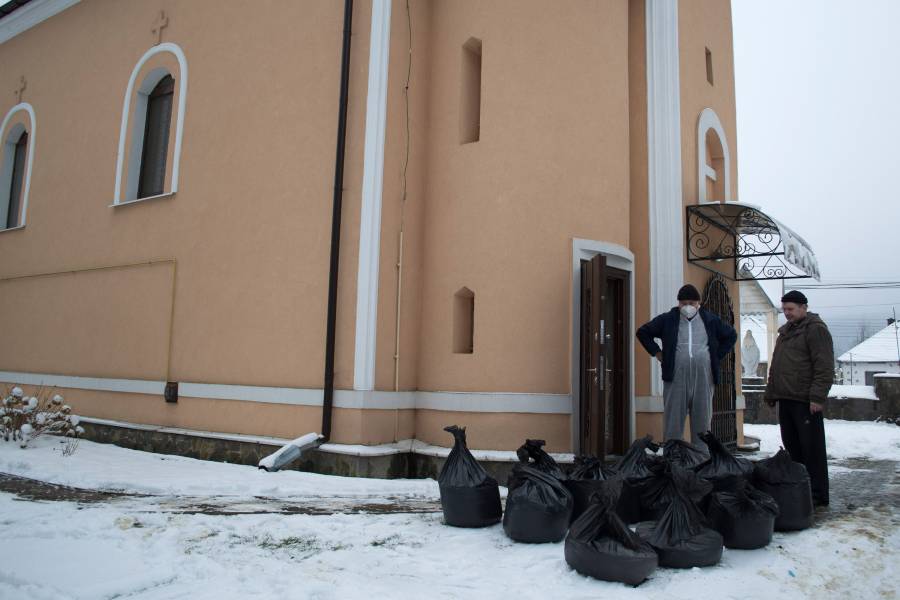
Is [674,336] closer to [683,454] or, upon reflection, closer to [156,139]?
[683,454]

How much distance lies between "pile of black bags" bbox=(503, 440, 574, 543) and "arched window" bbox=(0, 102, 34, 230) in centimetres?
1245

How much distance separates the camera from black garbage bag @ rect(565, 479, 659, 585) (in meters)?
4.11

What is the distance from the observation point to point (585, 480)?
17.7 ft

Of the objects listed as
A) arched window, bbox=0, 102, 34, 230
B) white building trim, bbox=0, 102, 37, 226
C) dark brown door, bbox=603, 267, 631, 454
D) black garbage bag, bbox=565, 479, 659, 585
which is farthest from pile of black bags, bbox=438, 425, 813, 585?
arched window, bbox=0, 102, 34, 230

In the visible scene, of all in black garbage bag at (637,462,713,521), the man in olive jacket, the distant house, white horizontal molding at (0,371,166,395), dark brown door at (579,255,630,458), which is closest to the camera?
black garbage bag at (637,462,713,521)

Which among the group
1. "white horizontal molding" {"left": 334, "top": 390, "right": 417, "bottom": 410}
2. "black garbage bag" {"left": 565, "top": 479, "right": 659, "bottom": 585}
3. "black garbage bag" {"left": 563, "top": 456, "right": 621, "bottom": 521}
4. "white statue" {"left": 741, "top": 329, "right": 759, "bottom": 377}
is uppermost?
"white statue" {"left": 741, "top": 329, "right": 759, "bottom": 377}

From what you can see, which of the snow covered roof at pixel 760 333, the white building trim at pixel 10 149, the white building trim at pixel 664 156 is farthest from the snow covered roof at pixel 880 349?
the white building trim at pixel 10 149

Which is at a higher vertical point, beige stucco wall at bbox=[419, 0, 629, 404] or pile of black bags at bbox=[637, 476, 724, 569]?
beige stucco wall at bbox=[419, 0, 629, 404]

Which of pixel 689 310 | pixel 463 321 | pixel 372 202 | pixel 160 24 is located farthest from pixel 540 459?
pixel 160 24

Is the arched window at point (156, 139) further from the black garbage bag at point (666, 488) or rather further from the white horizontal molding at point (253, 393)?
the black garbage bag at point (666, 488)

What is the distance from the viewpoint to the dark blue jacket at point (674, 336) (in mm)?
7023

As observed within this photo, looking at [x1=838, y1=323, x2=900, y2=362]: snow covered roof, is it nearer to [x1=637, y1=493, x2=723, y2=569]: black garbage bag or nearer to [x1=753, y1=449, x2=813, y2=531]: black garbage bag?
[x1=753, y1=449, x2=813, y2=531]: black garbage bag

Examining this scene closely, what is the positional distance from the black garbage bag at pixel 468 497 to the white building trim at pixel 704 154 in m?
6.59

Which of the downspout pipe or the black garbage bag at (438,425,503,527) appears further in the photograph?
the downspout pipe
